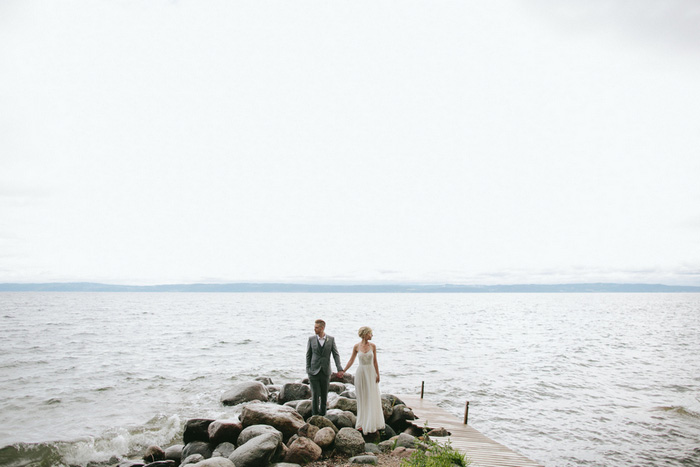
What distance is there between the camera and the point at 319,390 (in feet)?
38.9

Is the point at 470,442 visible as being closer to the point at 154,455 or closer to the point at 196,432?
the point at 196,432

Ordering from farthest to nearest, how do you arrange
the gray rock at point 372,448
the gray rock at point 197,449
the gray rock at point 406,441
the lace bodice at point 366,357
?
the gray rock at point 197,449 < the gray rock at point 406,441 < the lace bodice at point 366,357 < the gray rock at point 372,448

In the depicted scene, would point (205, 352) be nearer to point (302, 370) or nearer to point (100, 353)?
point (100, 353)

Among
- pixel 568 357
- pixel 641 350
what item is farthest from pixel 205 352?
pixel 641 350

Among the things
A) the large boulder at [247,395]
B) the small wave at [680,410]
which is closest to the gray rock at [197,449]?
the large boulder at [247,395]

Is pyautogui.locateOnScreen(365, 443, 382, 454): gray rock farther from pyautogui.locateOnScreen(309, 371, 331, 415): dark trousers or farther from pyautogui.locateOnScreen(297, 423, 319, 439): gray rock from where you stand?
pyautogui.locateOnScreen(309, 371, 331, 415): dark trousers

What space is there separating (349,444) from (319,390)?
6.50 ft

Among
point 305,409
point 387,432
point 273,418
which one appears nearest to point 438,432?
point 387,432

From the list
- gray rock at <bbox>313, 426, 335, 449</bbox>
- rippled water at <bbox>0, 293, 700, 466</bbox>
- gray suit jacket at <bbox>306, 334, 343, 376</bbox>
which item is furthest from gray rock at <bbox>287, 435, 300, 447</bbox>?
rippled water at <bbox>0, 293, 700, 466</bbox>

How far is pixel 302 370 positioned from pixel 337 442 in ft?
54.3

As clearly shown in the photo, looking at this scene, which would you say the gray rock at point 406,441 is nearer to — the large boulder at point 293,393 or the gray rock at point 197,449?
the gray rock at point 197,449

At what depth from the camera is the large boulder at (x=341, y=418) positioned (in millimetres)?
12062

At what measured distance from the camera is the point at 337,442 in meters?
10.3

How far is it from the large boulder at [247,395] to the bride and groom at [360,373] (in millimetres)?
6433
